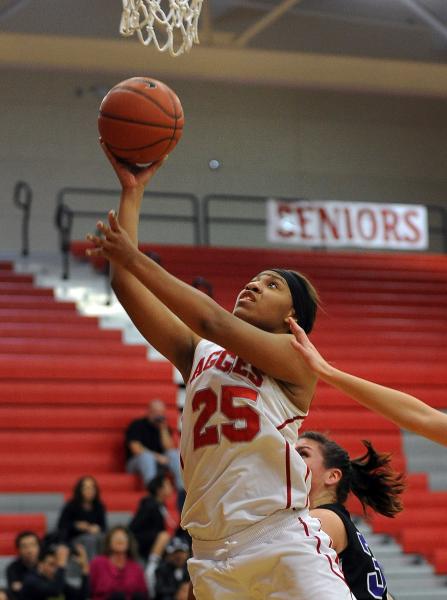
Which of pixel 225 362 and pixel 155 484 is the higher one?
pixel 225 362

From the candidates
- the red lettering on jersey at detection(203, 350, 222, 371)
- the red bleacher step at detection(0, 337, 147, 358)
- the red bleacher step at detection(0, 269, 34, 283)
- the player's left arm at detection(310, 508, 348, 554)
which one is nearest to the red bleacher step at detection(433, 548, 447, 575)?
the red bleacher step at detection(0, 337, 147, 358)

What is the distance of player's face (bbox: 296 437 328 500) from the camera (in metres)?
4.11

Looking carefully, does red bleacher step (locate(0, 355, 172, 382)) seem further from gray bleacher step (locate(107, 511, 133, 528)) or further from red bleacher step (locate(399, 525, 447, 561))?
red bleacher step (locate(399, 525, 447, 561))

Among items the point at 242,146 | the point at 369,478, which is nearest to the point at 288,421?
the point at 369,478

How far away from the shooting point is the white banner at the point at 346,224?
14289 millimetres

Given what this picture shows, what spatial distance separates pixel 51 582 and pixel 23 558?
385 millimetres

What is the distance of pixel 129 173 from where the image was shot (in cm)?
358

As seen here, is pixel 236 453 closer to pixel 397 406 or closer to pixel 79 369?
pixel 397 406

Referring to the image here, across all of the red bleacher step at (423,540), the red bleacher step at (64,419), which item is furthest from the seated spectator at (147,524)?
the red bleacher step at (423,540)

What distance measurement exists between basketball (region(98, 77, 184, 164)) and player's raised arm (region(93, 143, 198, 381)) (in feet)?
0.14

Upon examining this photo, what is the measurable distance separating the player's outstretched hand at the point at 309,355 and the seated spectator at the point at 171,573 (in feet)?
16.7

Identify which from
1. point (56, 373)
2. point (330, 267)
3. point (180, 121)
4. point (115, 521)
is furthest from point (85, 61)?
point (180, 121)

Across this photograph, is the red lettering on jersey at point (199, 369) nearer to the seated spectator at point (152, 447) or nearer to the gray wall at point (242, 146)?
the seated spectator at point (152, 447)

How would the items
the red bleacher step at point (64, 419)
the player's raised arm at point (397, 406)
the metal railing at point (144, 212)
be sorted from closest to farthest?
the player's raised arm at point (397, 406) → the red bleacher step at point (64, 419) → the metal railing at point (144, 212)
